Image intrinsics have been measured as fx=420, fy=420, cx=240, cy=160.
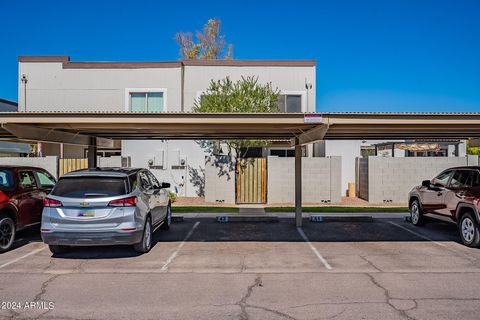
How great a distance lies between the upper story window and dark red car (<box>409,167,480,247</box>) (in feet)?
47.3

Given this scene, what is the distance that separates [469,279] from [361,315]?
2.76 metres

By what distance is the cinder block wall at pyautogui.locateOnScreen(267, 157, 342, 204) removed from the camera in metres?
18.2

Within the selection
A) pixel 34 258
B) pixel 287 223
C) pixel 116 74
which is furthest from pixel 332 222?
pixel 116 74

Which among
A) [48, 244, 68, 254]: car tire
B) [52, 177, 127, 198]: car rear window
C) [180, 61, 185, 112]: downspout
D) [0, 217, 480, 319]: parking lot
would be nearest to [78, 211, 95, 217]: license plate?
[52, 177, 127, 198]: car rear window

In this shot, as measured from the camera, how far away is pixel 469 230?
9.20 m

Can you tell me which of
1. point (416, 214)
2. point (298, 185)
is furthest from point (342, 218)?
point (298, 185)

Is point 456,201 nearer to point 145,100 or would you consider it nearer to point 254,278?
point 254,278

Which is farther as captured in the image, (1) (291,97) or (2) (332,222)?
(1) (291,97)

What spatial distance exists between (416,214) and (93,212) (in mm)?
8979

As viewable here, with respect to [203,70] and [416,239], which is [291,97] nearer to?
[203,70]

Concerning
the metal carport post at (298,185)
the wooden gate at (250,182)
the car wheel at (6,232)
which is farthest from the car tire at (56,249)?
the wooden gate at (250,182)

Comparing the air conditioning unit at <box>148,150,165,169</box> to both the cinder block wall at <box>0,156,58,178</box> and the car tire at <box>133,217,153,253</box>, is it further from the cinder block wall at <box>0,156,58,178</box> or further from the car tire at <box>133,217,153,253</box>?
the car tire at <box>133,217,153,253</box>

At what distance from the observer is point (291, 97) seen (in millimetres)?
22031

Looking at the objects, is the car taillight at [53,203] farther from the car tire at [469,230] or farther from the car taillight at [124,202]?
the car tire at [469,230]
